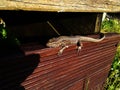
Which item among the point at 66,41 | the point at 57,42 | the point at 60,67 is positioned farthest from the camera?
the point at 66,41

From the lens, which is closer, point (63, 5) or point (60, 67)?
point (63, 5)

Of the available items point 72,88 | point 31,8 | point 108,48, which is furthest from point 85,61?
point 31,8

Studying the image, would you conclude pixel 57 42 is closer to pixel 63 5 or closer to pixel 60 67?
pixel 60 67

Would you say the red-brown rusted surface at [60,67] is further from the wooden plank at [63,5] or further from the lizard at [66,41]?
the wooden plank at [63,5]

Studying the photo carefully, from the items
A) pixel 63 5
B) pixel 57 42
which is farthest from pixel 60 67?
pixel 63 5

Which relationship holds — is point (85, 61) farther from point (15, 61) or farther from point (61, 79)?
point (15, 61)
